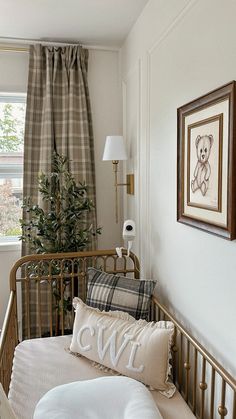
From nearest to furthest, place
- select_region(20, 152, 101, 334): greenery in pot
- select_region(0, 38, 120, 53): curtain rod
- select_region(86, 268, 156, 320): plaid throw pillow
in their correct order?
select_region(86, 268, 156, 320): plaid throw pillow
select_region(20, 152, 101, 334): greenery in pot
select_region(0, 38, 120, 53): curtain rod

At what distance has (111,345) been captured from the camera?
1649 millimetres

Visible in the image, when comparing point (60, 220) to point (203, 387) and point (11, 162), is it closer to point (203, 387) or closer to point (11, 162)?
point (11, 162)

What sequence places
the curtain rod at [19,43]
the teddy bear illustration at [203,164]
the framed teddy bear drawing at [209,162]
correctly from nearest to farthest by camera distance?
1. the framed teddy bear drawing at [209,162]
2. the teddy bear illustration at [203,164]
3. the curtain rod at [19,43]

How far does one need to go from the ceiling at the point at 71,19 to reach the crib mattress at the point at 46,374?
6.55 ft

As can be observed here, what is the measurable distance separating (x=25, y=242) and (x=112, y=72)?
153 centimetres

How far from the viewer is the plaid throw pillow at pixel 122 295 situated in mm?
1935

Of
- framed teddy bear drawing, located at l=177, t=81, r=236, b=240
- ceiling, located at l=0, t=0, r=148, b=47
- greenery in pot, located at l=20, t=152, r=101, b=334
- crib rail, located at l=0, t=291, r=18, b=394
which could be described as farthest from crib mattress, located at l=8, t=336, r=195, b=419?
ceiling, located at l=0, t=0, r=148, b=47

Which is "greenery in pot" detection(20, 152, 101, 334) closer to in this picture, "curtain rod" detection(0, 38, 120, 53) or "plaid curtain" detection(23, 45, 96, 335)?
"plaid curtain" detection(23, 45, 96, 335)

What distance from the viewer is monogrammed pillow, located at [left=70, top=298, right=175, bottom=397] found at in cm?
154

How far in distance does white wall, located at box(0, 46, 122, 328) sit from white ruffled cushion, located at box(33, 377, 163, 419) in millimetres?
1535

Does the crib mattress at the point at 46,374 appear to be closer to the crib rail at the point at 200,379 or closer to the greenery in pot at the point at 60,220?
the crib rail at the point at 200,379

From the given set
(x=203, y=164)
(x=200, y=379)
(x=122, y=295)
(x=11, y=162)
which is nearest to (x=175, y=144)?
(x=203, y=164)

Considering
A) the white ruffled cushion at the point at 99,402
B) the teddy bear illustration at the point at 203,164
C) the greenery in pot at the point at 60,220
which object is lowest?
the white ruffled cushion at the point at 99,402

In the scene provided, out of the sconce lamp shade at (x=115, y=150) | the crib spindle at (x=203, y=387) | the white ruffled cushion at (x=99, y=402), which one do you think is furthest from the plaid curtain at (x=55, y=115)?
the crib spindle at (x=203, y=387)
